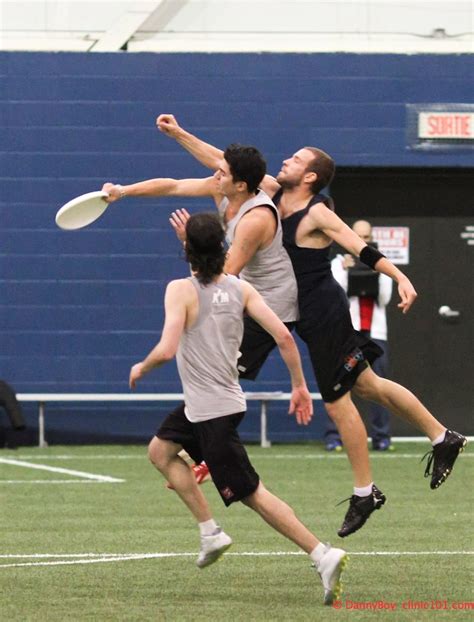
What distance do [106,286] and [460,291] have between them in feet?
13.3

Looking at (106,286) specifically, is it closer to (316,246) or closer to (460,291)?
(460,291)

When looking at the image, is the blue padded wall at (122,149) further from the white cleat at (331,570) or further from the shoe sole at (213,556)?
the white cleat at (331,570)

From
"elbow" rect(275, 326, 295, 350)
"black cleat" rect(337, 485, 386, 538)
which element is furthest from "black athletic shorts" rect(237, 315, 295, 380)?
"elbow" rect(275, 326, 295, 350)

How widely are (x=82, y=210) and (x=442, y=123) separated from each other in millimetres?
9494

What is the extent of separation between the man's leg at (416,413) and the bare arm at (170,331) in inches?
76.2

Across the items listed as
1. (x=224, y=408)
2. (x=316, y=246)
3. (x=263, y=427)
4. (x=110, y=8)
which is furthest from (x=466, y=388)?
(x=224, y=408)

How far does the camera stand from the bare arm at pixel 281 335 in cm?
812

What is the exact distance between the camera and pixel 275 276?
9.54 meters

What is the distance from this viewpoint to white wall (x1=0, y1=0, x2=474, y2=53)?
18.2 metres

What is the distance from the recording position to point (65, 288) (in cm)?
1833

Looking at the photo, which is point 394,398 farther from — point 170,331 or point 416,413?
point 170,331

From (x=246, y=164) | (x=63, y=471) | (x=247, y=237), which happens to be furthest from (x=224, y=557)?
(x=63, y=471)

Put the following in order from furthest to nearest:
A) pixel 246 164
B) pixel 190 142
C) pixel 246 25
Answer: pixel 246 25
pixel 190 142
pixel 246 164

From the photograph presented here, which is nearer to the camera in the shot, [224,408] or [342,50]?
[224,408]
